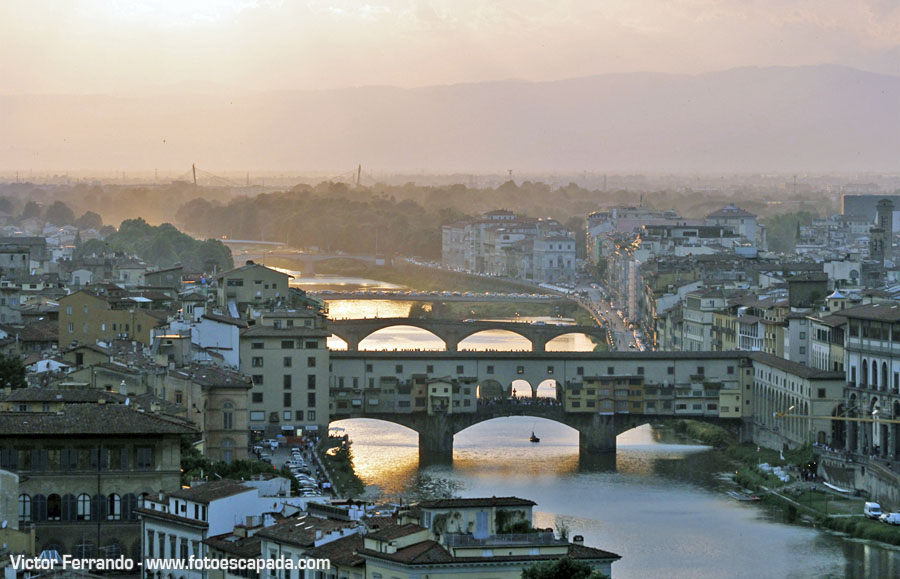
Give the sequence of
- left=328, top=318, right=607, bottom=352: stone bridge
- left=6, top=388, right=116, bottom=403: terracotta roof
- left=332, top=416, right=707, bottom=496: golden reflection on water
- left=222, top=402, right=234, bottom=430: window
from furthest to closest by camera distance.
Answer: left=328, top=318, right=607, bottom=352: stone bridge → left=332, top=416, right=707, bottom=496: golden reflection on water → left=222, top=402, right=234, bottom=430: window → left=6, top=388, right=116, bottom=403: terracotta roof

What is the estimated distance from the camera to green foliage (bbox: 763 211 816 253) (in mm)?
103375

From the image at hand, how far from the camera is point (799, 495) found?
35125 millimetres

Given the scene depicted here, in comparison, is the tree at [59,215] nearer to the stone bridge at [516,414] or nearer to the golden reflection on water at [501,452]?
the golden reflection on water at [501,452]

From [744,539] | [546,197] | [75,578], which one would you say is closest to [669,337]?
[744,539]

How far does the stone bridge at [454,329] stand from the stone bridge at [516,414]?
16113 mm

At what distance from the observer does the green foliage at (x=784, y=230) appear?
103m

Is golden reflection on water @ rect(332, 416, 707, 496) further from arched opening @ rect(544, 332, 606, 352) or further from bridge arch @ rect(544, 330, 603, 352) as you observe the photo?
bridge arch @ rect(544, 330, 603, 352)

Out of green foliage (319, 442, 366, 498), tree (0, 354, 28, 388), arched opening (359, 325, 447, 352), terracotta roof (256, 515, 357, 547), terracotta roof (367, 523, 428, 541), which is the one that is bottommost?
green foliage (319, 442, 366, 498)

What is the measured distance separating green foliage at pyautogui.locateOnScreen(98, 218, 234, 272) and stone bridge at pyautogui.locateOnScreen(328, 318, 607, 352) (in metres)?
24.8

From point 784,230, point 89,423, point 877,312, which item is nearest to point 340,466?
point 877,312

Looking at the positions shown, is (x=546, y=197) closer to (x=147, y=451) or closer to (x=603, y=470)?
(x=603, y=470)

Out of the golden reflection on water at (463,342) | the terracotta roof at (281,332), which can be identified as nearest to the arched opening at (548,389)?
the golden reflection on water at (463,342)

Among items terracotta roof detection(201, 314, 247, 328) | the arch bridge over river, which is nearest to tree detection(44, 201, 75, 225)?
the arch bridge over river

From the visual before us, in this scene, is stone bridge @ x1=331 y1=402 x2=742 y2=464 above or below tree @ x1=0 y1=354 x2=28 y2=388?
below
